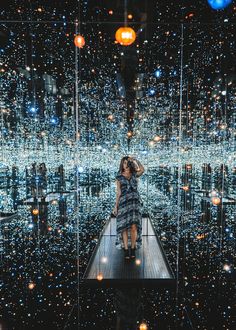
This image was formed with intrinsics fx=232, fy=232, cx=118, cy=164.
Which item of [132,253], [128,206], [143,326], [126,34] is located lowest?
[143,326]

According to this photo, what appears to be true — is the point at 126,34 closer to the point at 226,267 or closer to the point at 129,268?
the point at 129,268

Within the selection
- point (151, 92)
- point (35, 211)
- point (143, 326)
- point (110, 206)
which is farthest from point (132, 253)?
point (151, 92)

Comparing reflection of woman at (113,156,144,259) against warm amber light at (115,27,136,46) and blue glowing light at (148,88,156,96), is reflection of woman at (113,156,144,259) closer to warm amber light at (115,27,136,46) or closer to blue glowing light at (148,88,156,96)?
warm amber light at (115,27,136,46)

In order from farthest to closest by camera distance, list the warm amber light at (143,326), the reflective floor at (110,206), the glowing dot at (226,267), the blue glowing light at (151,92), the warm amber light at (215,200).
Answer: the blue glowing light at (151,92), the warm amber light at (215,200), the glowing dot at (226,267), the reflective floor at (110,206), the warm amber light at (143,326)

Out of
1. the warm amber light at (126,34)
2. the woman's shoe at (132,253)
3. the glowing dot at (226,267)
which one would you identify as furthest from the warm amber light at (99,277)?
the warm amber light at (126,34)

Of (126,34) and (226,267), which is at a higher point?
(126,34)

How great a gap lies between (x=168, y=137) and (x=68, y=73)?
18654 millimetres

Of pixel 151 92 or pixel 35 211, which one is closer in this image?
pixel 35 211

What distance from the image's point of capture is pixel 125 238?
3271 mm

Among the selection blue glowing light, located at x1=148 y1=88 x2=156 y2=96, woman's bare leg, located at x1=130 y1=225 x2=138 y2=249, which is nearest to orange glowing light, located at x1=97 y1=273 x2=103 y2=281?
woman's bare leg, located at x1=130 y1=225 x2=138 y2=249

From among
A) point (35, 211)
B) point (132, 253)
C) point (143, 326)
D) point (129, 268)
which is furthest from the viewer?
point (35, 211)

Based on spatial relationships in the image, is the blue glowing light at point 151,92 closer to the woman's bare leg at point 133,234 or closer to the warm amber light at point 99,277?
the woman's bare leg at point 133,234

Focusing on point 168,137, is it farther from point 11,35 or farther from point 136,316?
point 136,316

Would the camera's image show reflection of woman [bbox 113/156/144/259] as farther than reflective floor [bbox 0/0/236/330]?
Yes
